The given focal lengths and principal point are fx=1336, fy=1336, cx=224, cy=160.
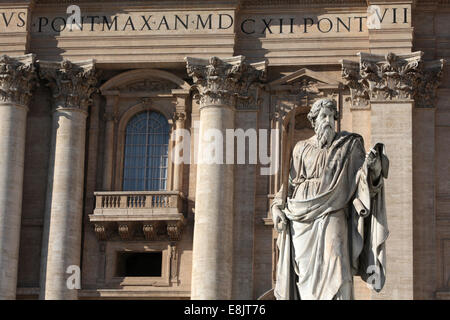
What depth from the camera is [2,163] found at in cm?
3469

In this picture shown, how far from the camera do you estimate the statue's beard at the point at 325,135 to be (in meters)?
16.8

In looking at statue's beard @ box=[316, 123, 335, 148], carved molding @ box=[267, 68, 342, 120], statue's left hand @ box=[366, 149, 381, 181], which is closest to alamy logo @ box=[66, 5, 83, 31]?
carved molding @ box=[267, 68, 342, 120]

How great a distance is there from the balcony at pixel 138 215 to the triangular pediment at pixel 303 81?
3900 millimetres

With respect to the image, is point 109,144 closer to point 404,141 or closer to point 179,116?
point 179,116

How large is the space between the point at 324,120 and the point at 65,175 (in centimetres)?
1864

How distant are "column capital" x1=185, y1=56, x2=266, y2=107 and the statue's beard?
17.9 meters

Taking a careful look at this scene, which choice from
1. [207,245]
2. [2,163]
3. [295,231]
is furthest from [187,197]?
[295,231]

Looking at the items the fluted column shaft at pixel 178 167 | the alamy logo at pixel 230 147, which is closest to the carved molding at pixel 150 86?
the fluted column shaft at pixel 178 167

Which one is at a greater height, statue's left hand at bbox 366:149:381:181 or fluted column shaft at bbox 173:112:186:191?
fluted column shaft at bbox 173:112:186:191

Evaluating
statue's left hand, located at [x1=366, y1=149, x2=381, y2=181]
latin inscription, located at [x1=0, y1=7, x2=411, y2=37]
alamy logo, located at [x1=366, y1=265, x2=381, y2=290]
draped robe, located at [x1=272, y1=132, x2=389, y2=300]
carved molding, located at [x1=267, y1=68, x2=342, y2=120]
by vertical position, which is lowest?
alamy logo, located at [x1=366, y1=265, x2=381, y2=290]

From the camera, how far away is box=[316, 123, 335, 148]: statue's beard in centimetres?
1681

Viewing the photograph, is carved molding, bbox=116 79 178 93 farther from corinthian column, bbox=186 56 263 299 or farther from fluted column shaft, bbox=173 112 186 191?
corinthian column, bbox=186 56 263 299
